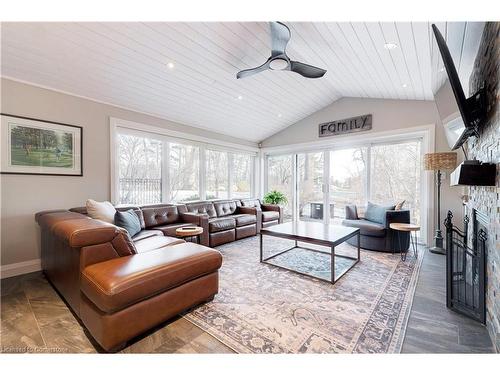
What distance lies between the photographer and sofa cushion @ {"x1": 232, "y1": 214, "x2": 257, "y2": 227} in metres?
4.45

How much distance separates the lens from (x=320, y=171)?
5.67 meters

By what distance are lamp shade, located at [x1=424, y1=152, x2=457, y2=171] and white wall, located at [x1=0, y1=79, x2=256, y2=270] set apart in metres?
5.14

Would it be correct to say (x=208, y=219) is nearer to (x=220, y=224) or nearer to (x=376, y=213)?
(x=220, y=224)

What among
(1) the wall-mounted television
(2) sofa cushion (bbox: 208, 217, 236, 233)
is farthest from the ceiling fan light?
(2) sofa cushion (bbox: 208, 217, 236, 233)

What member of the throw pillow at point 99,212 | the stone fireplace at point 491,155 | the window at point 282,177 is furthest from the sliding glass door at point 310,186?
the throw pillow at point 99,212

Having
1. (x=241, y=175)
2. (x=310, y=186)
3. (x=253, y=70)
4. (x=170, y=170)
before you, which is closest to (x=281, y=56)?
Result: (x=253, y=70)

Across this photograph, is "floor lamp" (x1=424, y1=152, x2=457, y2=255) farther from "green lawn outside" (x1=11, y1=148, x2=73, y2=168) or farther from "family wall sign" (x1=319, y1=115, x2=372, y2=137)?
"green lawn outside" (x1=11, y1=148, x2=73, y2=168)

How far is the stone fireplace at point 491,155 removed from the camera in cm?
147

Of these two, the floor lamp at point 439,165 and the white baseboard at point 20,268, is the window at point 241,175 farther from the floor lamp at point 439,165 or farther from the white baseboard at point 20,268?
the floor lamp at point 439,165

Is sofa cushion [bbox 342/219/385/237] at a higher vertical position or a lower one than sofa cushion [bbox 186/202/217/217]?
lower

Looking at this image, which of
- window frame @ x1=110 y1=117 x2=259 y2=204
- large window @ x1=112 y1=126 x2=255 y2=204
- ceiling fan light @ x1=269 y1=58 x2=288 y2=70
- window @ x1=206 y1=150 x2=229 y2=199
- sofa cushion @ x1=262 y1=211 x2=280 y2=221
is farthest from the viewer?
window @ x1=206 y1=150 x2=229 y2=199

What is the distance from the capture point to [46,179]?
3.05m
